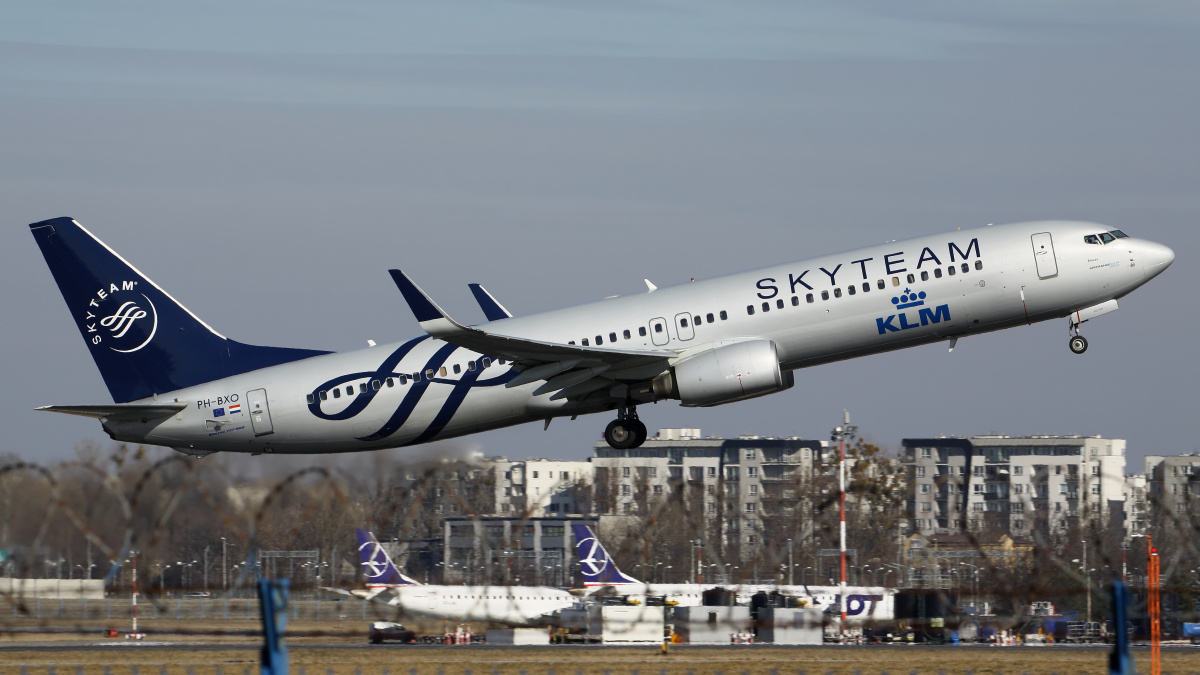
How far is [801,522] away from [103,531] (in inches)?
1153

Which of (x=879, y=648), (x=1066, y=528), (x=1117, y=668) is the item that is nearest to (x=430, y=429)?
(x=879, y=648)

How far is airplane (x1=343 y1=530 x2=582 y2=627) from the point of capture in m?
48.1

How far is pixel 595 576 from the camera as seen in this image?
52000 mm

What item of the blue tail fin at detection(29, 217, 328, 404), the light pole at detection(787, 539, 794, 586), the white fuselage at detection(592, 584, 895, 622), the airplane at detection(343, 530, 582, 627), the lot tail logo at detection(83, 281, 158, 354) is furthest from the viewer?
the light pole at detection(787, 539, 794, 586)

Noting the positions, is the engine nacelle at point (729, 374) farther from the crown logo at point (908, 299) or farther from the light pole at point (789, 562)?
the light pole at point (789, 562)

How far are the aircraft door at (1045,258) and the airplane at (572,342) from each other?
0.14 feet

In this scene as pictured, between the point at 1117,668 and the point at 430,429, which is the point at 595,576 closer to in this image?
the point at 430,429

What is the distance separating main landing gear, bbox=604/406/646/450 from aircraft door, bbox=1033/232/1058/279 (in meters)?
12.4

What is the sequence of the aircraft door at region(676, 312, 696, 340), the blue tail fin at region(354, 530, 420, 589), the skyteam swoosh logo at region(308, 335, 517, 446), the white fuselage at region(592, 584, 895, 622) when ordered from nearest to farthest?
the aircraft door at region(676, 312, 696, 340), the skyteam swoosh logo at region(308, 335, 517, 446), the white fuselage at region(592, 584, 895, 622), the blue tail fin at region(354, 530, 420, 589)

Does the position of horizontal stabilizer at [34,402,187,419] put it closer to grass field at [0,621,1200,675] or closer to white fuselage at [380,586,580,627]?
grass field at [0,621,1200,675]

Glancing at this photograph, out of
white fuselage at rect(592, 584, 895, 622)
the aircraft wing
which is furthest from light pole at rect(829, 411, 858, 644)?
the aircraft wing

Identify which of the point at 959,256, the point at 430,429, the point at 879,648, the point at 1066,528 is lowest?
the point at 879,648

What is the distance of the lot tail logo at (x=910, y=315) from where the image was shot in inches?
1542

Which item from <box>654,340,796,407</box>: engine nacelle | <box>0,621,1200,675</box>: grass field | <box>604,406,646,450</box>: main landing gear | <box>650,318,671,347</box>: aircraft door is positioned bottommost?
<box>0,621,1200,675</box>: grass field
